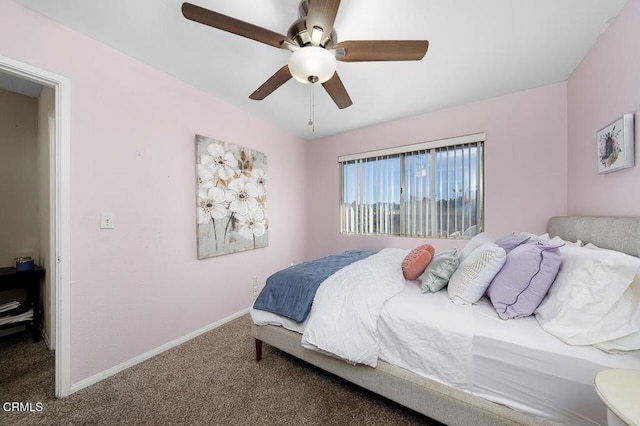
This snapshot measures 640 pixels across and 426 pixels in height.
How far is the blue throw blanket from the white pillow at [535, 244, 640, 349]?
4.14 feet

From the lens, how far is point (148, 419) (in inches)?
54.0

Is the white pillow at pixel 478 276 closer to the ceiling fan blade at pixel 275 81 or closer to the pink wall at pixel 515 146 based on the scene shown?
the pink wall at pixel 515 146

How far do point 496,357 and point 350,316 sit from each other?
28.1 inches

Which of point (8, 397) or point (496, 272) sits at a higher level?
point (496, 272)

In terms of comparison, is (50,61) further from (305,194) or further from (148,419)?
(305,194)

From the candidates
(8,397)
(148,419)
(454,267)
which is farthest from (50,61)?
(454,267)

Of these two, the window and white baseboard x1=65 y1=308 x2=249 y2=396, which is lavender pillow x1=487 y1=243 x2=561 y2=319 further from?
white baseboard x1=65 y1=308 x2=249 y2=396

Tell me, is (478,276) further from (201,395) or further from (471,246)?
(201,395)

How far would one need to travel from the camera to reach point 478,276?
1364mm

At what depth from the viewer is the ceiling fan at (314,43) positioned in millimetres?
1167

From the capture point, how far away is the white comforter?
4.36 feet

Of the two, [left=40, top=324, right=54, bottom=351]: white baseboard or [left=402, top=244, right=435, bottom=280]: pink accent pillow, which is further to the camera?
[left=40, top=324, right=54, bottom=351]: white baseboard

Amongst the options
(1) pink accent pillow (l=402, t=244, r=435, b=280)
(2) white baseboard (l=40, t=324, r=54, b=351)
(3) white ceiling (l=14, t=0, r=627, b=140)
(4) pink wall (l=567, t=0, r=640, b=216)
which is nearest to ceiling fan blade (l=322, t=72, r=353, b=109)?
(3) white ceiling (l=14, t=0, r=627, b=140)

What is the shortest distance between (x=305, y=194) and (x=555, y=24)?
3182 mm
